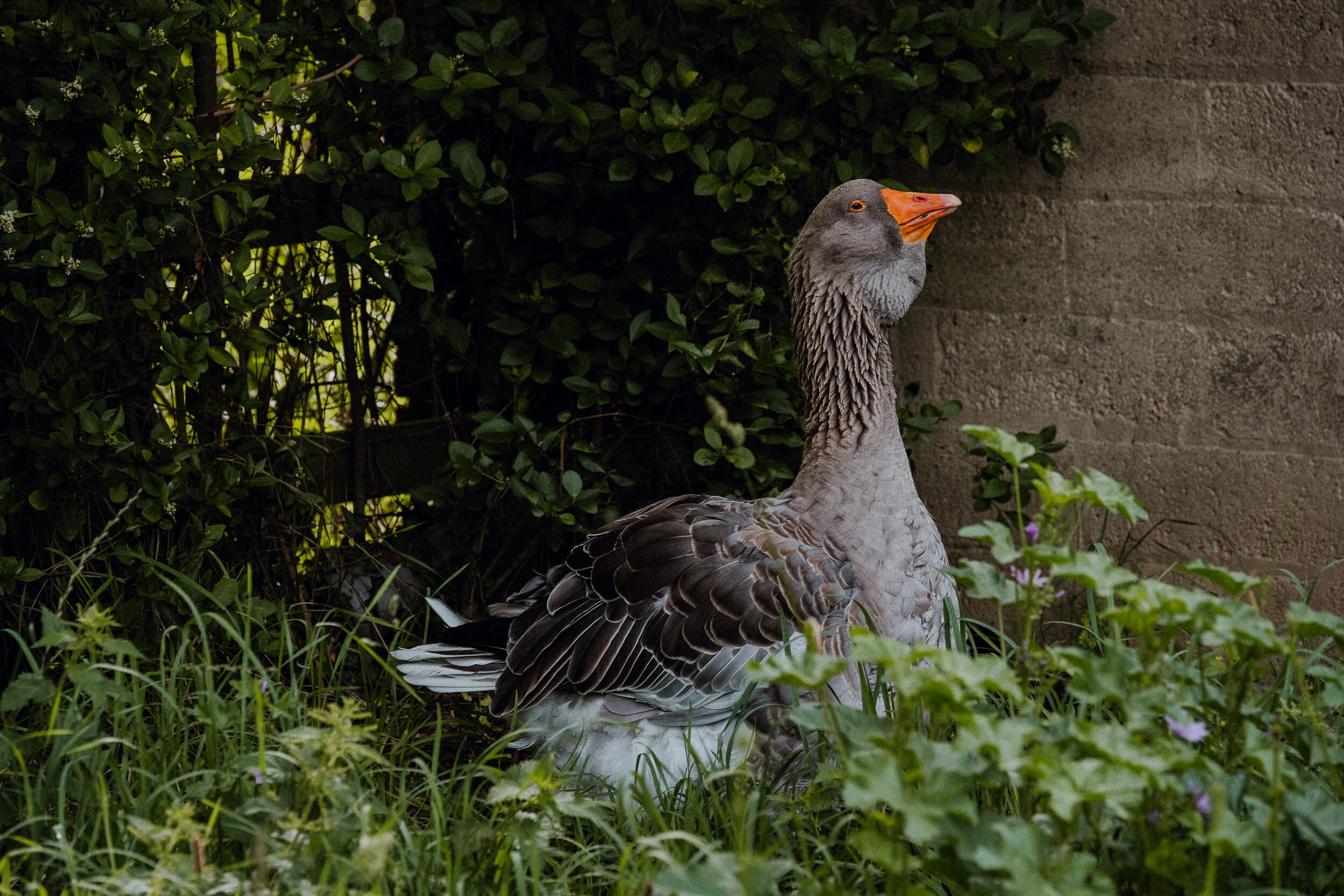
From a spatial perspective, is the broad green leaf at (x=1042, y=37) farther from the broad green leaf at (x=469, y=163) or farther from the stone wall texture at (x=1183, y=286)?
the broad green leaf at (x=469, y=163)

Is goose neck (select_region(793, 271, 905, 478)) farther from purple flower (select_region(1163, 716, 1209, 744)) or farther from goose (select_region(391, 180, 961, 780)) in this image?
purple flower (select_region(1163, 716, 1209, 744))

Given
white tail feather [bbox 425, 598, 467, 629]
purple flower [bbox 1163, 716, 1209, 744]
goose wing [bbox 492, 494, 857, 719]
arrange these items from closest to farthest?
purple flower [bbox 1163, 716, 1209, 744] < goose wing [bbox 492, 494, 857, 719] < white tail feather [bbox 425, 598, 467, 629]

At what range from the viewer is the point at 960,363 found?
379cm

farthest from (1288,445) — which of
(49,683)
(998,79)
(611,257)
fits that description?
(49,683)

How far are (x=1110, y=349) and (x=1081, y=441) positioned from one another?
31 cm

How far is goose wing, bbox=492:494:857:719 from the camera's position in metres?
2.71

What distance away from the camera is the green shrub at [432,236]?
2998mm

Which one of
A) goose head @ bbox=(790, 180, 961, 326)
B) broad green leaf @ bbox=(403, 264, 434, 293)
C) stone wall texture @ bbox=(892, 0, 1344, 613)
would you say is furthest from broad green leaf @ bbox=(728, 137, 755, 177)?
broad green leaf @ bbox=(403, 264, 434, 293)

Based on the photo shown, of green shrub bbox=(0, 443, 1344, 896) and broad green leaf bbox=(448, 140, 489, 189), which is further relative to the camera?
broad green leaf bbox=(448, 140, 489, 189)

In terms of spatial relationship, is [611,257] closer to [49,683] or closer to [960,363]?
[960,363]

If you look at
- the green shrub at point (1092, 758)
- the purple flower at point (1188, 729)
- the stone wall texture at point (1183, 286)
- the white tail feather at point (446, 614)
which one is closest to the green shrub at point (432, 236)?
the stone wall texture at point (1183, 286)

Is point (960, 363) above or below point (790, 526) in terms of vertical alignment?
above

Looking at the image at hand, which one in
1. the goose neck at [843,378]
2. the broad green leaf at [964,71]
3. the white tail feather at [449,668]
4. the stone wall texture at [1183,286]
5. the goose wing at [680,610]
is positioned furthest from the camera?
the stone wall texture at [1183,286]

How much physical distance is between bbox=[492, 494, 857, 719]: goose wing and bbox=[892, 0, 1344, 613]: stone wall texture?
1.25 m
